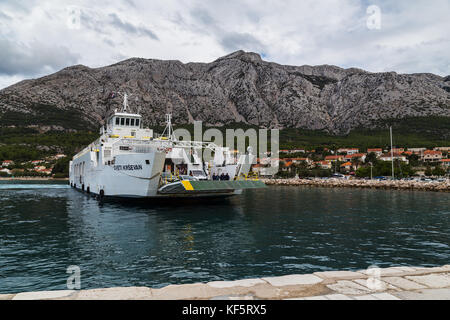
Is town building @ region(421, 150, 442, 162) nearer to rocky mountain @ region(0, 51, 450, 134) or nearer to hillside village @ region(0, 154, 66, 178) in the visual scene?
rocky mountain @ region(0, 51, 450, 134)

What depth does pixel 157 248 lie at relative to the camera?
1174 centimetres

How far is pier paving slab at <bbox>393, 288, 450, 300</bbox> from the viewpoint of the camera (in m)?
4.46

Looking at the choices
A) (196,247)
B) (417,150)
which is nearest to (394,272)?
(196,247)

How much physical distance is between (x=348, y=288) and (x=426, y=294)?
114cm

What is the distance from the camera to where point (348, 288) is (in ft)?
16.1

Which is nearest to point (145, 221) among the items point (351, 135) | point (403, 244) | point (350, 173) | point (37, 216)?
point (37, 216)

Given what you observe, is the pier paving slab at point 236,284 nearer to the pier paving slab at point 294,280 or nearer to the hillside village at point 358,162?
the pier paving slab at point 294,280

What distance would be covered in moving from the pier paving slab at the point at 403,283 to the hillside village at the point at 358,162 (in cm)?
9029

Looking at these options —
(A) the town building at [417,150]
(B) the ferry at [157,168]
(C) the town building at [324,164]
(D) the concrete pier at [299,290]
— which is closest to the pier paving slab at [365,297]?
(D) the concrete pier at [299,290]

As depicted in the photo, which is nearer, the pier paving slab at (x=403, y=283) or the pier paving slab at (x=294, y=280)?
the pier paving slab at (x=403, y=283)

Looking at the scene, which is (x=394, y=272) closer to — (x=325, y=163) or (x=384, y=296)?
(x=384, y=296)

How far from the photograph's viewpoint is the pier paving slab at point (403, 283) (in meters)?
4.93
